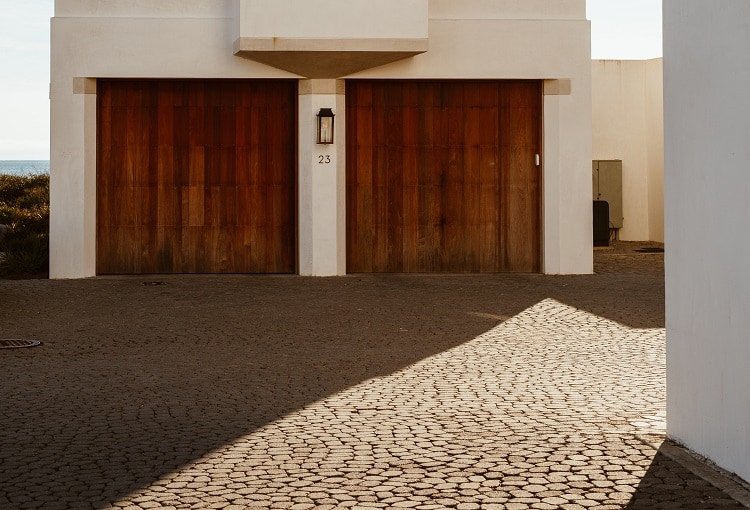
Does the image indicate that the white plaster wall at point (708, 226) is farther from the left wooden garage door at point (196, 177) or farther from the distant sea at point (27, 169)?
the distant sea at point (27, 169)

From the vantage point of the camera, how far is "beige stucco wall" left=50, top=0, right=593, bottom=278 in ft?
62.1

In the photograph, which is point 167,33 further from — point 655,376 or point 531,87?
point 655,376

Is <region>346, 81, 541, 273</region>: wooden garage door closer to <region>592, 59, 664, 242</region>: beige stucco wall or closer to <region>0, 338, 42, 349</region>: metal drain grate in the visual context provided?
Answer: <region>592, 59, 664, 242</region>: beige stucco wall

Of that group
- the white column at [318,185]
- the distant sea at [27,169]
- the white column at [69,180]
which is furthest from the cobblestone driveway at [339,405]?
the distant sea at [27,169]

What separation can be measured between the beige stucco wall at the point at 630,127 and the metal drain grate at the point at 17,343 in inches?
693

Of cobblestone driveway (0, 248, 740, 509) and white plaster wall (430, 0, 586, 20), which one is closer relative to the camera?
cobblestone driveway (0, 248, 740, 509)

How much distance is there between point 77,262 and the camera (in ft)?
62.2

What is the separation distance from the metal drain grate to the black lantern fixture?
8149 millimetres

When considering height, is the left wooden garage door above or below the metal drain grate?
above

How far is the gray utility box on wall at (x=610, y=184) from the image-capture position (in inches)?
1041

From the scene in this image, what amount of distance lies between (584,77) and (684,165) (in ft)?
44.2

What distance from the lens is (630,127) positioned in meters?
27.0

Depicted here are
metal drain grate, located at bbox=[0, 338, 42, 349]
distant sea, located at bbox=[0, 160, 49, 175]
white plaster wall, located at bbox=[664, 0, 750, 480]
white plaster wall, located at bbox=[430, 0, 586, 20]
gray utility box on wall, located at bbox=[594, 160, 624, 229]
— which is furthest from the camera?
distant sea, located at bbox=[0, 160, 49, 175]

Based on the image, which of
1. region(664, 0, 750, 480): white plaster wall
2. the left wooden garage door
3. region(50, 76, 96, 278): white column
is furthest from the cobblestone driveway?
the left wooden garage door
